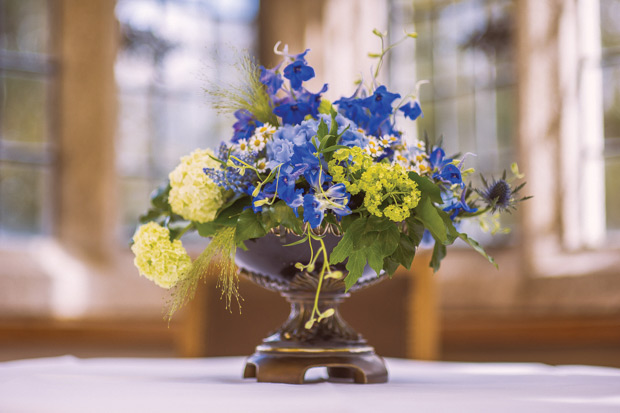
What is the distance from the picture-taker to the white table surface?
2.81ft

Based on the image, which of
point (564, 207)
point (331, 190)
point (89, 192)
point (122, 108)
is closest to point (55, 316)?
point (89, 192)

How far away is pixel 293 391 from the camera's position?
983 mm

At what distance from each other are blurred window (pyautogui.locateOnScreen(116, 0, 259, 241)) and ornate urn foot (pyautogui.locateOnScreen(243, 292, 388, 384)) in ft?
9.64

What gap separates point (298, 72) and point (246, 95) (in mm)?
83

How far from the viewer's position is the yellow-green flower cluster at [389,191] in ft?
3.16

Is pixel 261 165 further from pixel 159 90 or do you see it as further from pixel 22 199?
pixel 159 90

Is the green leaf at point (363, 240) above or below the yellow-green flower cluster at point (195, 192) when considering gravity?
below

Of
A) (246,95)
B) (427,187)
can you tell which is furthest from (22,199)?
(427,187)

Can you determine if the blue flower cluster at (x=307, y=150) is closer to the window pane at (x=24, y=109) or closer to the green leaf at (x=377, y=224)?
the green leaf at (x=377, y=224)

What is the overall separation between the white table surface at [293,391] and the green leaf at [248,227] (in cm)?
20

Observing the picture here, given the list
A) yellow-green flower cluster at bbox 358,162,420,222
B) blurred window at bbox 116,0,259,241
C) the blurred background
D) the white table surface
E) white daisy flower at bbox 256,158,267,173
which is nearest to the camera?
the white table surface

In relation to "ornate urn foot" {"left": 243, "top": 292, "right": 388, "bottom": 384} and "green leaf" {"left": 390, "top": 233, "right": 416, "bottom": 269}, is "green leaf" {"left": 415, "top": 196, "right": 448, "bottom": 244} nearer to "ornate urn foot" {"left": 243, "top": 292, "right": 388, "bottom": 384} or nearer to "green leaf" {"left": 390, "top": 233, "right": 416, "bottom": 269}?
"green leaf" {"left": 390, "top": 233, "right": 416, "bottom": 269}

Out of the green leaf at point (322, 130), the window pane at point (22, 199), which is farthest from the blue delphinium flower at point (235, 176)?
the window pane at point (22, 199)

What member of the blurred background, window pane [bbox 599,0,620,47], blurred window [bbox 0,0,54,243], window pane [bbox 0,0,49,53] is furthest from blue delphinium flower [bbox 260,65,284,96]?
window pane [bbox 0,0,49,53]
